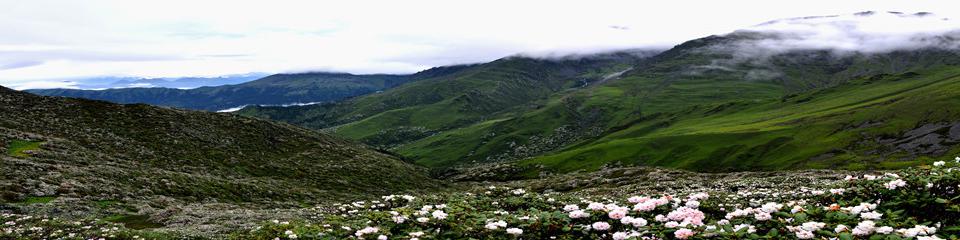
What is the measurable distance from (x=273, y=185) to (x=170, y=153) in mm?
21199

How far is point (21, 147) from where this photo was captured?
249 feet

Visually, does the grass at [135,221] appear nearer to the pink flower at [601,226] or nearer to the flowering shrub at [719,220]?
the flowering shrub at [719,220]

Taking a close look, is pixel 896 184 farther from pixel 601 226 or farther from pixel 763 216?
pixel 601 226

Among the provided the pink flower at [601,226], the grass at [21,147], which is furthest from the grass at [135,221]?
the pink flower at [601,226]

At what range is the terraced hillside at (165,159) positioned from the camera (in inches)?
2594

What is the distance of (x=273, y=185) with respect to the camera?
95312mm

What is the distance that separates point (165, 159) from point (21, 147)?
2091 cm

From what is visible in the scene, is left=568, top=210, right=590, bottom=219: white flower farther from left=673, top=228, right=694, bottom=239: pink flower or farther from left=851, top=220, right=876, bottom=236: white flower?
left=851, top=220, right=876, bottom=236: white flower

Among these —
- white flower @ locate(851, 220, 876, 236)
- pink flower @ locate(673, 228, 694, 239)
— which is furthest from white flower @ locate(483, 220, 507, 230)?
white flower @ locate(851, 220, 876, 236)

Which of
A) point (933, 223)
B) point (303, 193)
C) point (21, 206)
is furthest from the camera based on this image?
point (303, 193)

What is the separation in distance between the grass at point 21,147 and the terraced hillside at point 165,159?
0.13 metres

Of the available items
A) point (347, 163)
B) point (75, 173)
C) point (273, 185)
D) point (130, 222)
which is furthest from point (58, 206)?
point (347, 163)

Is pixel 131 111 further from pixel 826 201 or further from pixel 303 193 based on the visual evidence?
pixel 826 201

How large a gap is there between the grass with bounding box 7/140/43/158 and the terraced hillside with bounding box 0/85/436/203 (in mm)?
131
